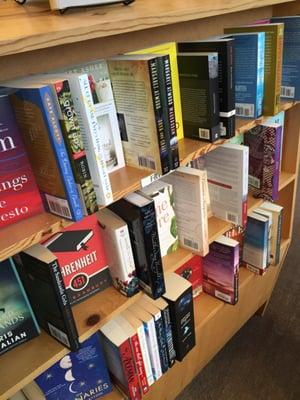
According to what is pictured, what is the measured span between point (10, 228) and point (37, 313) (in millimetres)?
303

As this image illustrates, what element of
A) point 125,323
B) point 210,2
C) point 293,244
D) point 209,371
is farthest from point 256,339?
point 210,2

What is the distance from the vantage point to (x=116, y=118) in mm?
958

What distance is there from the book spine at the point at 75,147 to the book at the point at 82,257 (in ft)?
0.57

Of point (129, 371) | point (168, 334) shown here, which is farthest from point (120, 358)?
point (168, 334)

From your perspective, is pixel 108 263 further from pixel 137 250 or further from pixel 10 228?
pixel 10 228

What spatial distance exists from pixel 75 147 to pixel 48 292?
36 cm

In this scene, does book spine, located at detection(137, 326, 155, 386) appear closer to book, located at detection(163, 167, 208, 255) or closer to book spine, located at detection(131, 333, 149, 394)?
book spine, located at detection(131, 333, 149, 394)

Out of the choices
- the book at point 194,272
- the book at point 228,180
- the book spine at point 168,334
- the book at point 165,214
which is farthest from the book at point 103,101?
the book at point 194,272

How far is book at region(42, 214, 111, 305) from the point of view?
966 millimetres

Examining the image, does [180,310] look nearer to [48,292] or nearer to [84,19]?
[48,292]

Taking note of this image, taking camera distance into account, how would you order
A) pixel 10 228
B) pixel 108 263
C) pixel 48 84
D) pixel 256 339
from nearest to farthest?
pixel 48 84 → pixel 10 228 → pixel 108 263 → pixel 256 339

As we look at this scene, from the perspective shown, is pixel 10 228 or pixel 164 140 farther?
pixel 164 140

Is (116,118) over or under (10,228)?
over

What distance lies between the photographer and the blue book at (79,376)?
109cm
